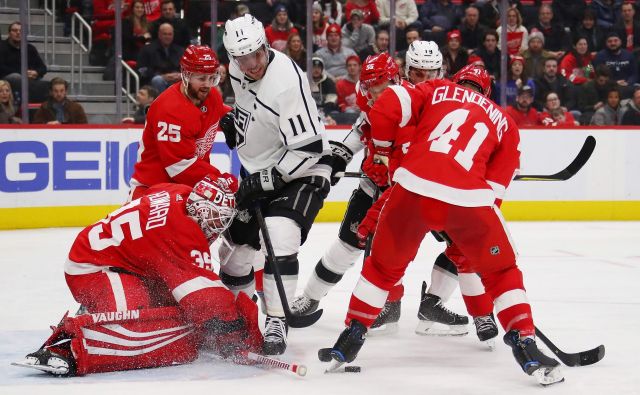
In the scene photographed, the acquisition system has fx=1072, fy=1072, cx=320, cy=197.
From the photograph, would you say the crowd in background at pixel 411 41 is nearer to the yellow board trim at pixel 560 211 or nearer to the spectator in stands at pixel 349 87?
the spectator in stands at pixel 349 87

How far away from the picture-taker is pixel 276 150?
13.5 ft

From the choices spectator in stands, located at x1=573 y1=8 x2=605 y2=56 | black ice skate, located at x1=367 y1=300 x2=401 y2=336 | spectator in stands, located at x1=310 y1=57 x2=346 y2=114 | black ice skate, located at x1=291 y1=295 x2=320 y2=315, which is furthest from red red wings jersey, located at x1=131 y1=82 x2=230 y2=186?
spectator in stands, located at x1=573 y1=8 x2=605 y2=56

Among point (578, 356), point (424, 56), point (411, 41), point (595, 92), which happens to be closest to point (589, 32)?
point (595, 92)

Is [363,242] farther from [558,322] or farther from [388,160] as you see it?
[558,322]

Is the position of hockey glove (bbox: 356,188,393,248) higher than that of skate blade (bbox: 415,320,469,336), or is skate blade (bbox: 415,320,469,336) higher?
hockey glove (bbox: 356,188,393,248)

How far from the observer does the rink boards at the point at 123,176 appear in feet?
24.6

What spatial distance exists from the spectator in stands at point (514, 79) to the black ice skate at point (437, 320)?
4707 millimetres

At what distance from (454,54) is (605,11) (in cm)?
170

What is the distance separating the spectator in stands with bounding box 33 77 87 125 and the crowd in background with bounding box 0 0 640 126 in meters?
0.01

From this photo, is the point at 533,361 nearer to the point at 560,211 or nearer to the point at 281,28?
the point at 560,211

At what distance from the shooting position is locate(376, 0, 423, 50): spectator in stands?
8719 mm

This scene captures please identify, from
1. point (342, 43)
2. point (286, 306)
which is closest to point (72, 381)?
point (286, 306)

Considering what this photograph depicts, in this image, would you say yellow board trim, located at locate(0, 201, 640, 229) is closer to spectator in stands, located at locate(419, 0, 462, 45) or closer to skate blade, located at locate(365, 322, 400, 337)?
spectator in stands, located at locate(419, 0, 462, 45)

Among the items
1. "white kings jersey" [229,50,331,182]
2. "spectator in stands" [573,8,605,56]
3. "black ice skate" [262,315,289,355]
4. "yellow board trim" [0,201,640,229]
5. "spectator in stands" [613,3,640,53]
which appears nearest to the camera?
"black ice skate" [262,315,289,355]
